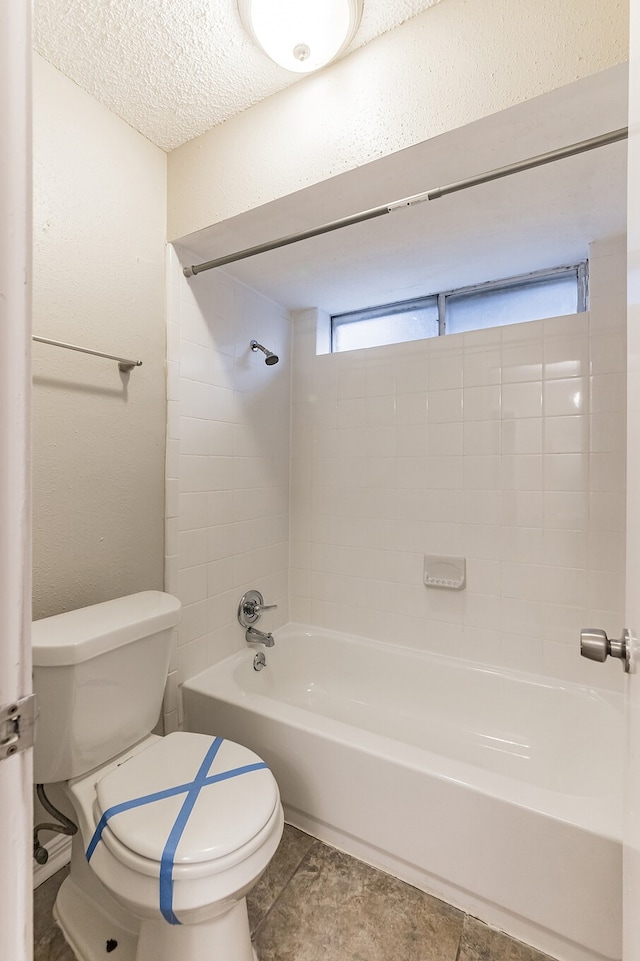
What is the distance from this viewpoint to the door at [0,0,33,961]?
0.42 meters

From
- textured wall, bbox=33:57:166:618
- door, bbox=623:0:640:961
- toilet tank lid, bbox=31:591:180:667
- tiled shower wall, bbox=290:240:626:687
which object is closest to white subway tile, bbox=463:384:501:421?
tiled shower wall, bbox=290:240:626:687

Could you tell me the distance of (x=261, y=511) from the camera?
2.14 meters

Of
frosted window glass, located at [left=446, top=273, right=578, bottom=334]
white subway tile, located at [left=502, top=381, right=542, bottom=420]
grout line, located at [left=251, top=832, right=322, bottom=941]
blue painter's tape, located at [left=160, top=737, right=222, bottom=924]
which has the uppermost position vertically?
frosted window glass, located at [left=446, top=273, right=578, bottom=334]

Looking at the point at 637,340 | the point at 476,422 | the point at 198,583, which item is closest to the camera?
the point at 637,340

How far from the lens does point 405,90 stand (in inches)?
43.8

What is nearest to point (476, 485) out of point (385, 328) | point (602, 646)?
point (385, 328)

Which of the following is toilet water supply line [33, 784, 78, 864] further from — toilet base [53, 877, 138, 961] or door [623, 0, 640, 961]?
door [623, 0, 640, 961]

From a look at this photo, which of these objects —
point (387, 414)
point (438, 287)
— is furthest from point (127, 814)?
point (438, 287)

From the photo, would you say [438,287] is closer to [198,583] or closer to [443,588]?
[443,588]

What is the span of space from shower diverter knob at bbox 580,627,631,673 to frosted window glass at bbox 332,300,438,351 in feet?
5.71

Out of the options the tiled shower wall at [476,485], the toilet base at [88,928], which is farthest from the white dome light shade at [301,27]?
the toilet base at [88,928]

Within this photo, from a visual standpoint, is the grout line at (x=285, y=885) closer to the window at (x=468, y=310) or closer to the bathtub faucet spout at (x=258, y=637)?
the bathtub faucet spout at (x=258, y=637)

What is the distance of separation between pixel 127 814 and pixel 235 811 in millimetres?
246

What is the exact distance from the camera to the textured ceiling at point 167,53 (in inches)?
42.2
